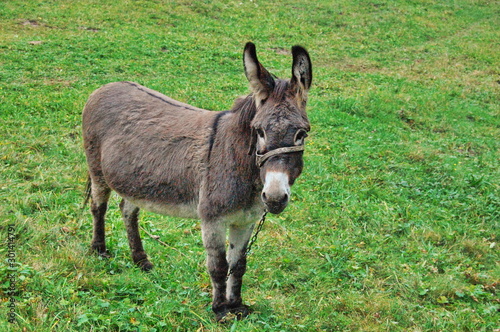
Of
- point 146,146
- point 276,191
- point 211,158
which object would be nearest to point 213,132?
point 211,158

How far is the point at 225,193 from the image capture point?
355 cm

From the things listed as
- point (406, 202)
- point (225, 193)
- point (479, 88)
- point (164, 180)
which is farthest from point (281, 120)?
point (479, 88)

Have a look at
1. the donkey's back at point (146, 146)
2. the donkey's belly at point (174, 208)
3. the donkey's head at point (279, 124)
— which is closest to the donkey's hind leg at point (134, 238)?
the donkey's back at point (146, 146)

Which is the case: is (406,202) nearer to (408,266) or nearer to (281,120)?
(408,266)

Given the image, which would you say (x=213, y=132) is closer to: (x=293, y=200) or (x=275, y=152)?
(x=275, y=152)

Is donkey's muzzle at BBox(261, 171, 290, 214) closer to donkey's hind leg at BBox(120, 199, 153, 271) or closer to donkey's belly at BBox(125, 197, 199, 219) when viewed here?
donkey's belly at BBox(125, 197, 199, 219)

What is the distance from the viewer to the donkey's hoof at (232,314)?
3.88 m

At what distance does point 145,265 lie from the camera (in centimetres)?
468

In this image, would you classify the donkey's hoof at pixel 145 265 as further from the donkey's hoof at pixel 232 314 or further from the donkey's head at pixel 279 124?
the donkey's head at pixel 279 124

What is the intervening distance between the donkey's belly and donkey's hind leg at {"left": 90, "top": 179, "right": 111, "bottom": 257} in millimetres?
654

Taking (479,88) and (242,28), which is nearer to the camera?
(479,88)

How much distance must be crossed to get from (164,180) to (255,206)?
88cm

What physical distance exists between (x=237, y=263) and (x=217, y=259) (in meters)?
0.31

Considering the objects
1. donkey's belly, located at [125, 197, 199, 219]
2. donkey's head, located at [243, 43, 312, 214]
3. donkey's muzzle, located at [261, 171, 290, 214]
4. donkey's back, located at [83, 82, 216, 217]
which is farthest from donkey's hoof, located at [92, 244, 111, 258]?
donkey's muzzle, located at [261, 171, 290, 214]
